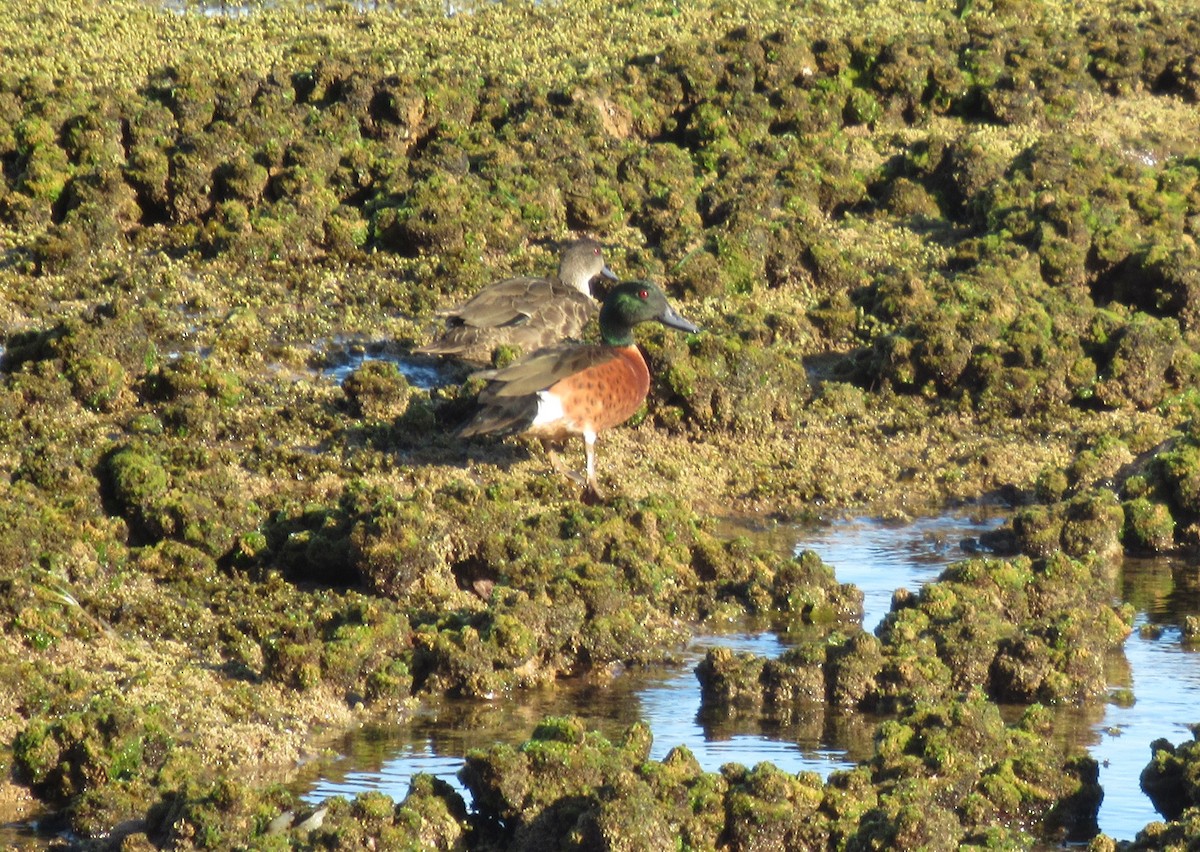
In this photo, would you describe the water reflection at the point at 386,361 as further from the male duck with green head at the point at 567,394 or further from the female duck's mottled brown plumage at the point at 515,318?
the male duck with green head at the point at 567,394

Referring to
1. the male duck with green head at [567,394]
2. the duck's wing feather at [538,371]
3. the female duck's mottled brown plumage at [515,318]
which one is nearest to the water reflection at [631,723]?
the male duck with green head at [567,394]

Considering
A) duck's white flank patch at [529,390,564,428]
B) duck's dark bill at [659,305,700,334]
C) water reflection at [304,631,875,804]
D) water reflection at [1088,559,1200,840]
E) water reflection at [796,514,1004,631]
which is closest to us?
water reflection at [1088,559,1200,840]

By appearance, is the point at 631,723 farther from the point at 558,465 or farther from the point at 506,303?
the point at 506,303

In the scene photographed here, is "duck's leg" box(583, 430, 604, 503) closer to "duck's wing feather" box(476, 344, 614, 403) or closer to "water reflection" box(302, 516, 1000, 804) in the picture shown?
"duck's wing feather" box(476, 344, 614, 403)

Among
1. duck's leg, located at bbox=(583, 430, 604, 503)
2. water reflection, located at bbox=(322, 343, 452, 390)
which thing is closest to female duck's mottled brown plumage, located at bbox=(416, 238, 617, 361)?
water reflection, located at bbox=(322, 343, 452, 390)

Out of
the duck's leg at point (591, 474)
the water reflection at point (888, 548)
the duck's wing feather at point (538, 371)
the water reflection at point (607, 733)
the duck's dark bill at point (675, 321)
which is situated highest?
the duck's dark bill at point (675, 321)

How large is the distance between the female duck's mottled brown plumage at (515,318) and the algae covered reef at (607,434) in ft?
1.06

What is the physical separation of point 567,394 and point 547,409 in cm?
15

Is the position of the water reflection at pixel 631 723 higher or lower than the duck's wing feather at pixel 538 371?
lower

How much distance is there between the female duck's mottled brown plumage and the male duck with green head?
798mm

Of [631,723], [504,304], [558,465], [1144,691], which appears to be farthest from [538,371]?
[1144,691]

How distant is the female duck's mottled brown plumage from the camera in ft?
37.0

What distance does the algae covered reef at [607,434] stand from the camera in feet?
21.2

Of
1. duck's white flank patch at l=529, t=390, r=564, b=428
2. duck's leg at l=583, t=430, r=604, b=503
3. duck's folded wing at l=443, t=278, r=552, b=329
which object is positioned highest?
duck's folded wing at l=443, t=278, r=552, b=329
